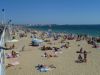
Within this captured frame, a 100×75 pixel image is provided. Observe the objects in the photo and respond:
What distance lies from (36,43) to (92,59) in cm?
1000

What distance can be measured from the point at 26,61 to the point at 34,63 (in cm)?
100

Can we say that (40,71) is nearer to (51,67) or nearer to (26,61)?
(51,67)

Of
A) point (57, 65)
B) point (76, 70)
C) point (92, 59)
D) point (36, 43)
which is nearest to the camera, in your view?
point (76, 70)

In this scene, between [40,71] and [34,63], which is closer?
[40,71]

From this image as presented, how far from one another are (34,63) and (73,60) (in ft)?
10.7

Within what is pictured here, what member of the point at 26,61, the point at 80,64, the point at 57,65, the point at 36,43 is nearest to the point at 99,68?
the point at 80,64

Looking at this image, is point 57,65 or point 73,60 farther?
point 73,60

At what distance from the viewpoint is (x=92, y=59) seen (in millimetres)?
19891

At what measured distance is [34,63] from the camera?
58.7 ft

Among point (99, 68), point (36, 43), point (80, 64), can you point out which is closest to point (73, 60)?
point (80, 64)

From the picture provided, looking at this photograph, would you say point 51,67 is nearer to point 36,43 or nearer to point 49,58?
point 49,58

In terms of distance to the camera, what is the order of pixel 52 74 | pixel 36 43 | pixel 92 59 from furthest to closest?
pixel 36 43
pixel 92 59
pixel 52 74

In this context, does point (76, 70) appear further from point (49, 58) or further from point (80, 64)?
point (49, 58)

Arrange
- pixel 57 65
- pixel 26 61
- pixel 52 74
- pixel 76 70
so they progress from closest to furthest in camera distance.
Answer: pixel 52 74, pixel 76 70, pixel 57 65, pixel 26 61
